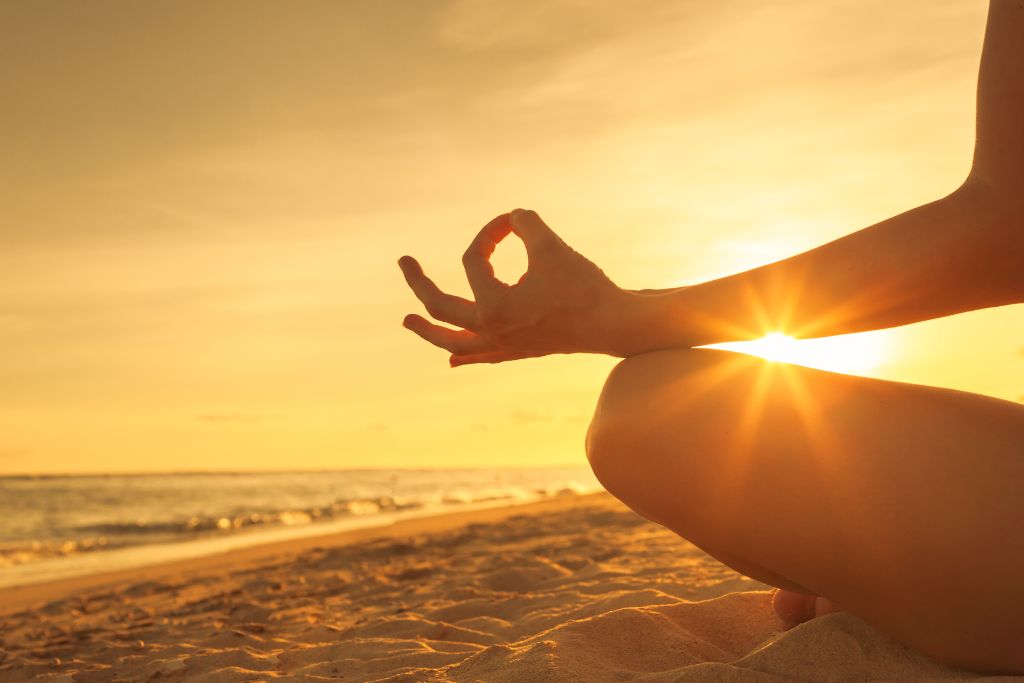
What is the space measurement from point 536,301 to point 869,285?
0.56 metres

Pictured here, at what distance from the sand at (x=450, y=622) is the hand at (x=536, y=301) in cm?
69

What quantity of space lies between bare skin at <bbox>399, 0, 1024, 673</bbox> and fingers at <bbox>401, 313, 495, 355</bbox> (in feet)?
0.32

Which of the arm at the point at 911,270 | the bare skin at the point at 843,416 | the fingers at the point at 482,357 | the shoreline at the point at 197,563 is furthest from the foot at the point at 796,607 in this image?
the shoreline at the point at 197,563

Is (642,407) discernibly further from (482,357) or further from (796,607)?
(796,607)

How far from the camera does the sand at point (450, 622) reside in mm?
1748

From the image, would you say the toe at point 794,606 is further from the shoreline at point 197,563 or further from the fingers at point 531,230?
the shoreline at point 197,563

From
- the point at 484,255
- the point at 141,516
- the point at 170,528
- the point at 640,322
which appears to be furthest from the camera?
the point at 141,516

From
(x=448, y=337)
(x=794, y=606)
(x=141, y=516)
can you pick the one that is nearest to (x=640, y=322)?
(x=448, y=337)

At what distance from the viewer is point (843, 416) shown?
1.27 metres

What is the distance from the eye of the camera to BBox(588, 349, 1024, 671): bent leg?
1.19 m

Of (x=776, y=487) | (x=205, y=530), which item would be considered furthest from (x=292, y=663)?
(x=205, y=530)

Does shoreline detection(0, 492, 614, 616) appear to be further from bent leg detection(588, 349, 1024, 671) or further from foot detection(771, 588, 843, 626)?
bent leg detection(588, 349, 1024, 671)

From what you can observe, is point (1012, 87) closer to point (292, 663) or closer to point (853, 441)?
point (853, 441)

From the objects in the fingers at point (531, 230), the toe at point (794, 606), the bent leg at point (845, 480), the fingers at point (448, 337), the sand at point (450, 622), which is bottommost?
the sand at point (450, 622)
